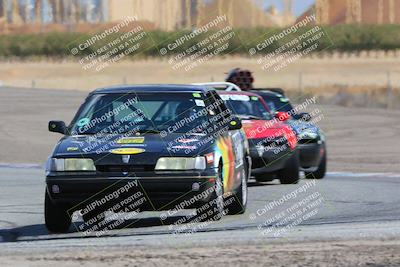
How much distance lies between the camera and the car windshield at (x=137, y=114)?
13633 millimetres

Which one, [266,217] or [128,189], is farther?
[266,217]

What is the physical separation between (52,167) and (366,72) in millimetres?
49536

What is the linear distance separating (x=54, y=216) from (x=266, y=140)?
242 inches

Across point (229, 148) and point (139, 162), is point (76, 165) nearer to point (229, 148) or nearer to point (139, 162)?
point (139, 162)

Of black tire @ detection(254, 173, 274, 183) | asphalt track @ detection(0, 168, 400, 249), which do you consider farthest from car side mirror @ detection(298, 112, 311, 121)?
black tire @ detection(254, 173, 274, 183)

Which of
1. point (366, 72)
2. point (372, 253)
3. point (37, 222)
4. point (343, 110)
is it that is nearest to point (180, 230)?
point (37, 222)

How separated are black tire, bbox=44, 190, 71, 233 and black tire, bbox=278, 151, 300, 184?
6.52 meters

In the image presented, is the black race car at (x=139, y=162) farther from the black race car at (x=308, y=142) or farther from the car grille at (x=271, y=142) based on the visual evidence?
the black race car at (x=308, y=142)

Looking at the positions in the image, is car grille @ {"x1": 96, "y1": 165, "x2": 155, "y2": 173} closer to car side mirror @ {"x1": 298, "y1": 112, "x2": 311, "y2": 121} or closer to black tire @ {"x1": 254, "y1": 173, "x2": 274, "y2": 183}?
black tire @ {"x1": 254, "y1": 173, "x2": 274, "y2": 183}

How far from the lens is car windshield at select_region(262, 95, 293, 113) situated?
71.2 feet

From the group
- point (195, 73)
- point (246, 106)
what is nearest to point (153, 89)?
point (246, 106)

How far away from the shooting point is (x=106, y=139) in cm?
1320

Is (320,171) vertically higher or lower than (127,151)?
lower

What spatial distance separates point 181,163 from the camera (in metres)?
12.9
